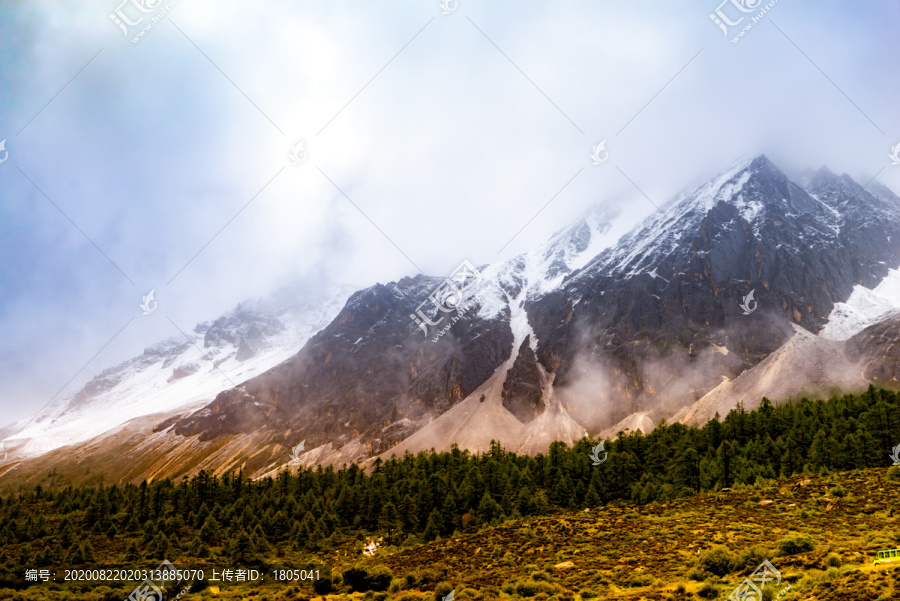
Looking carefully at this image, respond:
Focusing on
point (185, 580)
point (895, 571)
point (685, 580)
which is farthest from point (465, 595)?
point (185, 580)

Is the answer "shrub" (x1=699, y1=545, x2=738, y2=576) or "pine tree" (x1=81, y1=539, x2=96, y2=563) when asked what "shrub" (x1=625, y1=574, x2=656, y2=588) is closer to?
"shrub" (x1=699, y1=545, x2=738, y2=576)

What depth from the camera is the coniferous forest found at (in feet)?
208

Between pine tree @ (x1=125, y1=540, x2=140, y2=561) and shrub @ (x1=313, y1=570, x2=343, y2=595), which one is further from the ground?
pine tree @ (x1=125, y1=540, x2=140, y2=561)

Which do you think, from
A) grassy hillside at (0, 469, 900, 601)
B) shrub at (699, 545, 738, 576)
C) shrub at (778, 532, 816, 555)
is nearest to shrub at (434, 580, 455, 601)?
grassy hillside at (0, 469, 900, 601)

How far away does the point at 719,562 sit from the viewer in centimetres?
2972

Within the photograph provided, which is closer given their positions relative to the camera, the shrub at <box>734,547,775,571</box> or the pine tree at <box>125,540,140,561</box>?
the shrub at <box>734,547,775,571</box>

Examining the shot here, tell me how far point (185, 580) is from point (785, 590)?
49617mm

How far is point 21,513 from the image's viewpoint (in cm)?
10512

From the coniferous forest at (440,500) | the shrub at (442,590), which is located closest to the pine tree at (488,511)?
the coniferous forest at (440,500)

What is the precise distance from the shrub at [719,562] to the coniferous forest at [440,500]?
31.3 metres

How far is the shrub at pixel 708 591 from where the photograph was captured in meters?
25.8

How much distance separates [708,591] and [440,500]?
50500 millimetres

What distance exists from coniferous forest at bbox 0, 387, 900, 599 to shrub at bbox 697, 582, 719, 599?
31815 millimetres

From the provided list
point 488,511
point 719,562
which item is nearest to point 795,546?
point 719,562
